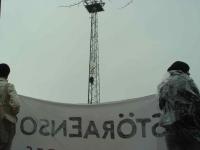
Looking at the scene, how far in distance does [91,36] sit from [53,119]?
31.3 ft

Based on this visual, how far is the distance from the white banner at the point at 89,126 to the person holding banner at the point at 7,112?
1.30 meters

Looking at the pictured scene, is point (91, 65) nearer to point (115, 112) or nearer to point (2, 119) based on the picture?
point (115, 112)

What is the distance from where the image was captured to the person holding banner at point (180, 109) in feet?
21.7

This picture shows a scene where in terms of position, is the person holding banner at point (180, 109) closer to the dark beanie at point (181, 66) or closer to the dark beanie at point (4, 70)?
the dark beanie at point (181, 66)

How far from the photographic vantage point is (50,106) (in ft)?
27.8

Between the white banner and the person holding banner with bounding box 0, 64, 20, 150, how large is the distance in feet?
4.28

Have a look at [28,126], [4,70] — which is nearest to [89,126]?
[28,126]

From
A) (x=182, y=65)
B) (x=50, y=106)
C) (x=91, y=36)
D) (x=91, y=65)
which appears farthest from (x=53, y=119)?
(x=91, y=65)

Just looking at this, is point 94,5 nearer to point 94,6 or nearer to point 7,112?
point 94,6

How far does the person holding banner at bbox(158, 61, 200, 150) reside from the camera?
661 centimetres

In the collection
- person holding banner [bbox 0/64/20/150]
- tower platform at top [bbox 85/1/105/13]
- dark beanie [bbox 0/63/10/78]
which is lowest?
person holding banner [bbox 0/64/20/150]

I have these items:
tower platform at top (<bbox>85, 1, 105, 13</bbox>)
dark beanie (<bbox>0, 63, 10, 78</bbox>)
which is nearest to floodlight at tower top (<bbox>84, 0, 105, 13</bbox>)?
tower platform at top (<bbox>85, 1, 105, 13</bbox>)

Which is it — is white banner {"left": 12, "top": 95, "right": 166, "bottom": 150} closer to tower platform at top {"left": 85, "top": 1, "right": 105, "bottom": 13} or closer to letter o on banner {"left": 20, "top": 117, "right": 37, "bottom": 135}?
letter o on banner {"left": 20, "top": 117, "right": 37, "bottom": 135}

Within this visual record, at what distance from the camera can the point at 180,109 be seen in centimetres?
666
